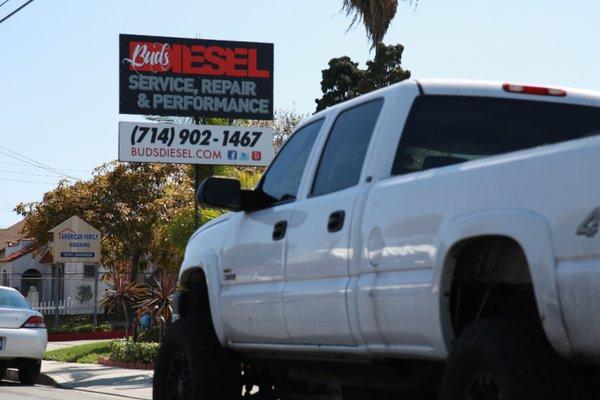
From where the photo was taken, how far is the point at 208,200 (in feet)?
23.8

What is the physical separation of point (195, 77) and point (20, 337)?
9993 millimetres

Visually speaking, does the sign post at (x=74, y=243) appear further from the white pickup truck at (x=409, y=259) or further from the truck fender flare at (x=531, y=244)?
the truck fender flare at (x=531, y=244)

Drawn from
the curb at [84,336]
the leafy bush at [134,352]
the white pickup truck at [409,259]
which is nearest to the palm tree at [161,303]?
the leafy bush at [134,352]

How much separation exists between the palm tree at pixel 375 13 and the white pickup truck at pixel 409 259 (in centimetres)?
1892

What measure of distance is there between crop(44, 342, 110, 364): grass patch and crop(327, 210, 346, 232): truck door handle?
1737 centimetres

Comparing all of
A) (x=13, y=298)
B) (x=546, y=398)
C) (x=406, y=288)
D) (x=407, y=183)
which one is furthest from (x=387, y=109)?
(x=13, y=298)

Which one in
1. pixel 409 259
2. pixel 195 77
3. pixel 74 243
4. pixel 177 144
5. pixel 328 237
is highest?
pixel 195 77

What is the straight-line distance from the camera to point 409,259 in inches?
210

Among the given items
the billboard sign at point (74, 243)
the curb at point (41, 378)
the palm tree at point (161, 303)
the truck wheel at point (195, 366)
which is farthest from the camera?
the billboard sign at point (74, 243)

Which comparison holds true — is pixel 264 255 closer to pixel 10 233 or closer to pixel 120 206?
pixel 120 206

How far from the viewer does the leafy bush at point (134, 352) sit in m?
20.7

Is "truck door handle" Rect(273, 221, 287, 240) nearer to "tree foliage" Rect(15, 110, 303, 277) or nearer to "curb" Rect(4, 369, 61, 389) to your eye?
"curb" Rect(4, 369, 61, 389)

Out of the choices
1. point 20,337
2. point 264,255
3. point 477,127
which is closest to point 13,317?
point 20,337

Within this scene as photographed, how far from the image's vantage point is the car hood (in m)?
16.3
